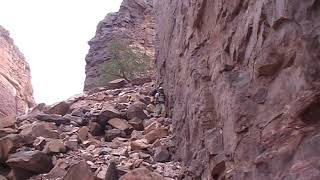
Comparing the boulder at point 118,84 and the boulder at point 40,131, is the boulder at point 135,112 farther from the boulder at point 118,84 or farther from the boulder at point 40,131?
the boulder at point 118,84

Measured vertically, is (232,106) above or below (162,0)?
below

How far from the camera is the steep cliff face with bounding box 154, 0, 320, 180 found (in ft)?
12.9

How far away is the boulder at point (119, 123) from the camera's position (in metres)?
11.3

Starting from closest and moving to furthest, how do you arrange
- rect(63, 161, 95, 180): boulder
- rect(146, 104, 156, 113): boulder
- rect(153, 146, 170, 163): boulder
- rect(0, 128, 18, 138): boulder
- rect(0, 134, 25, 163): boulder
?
rect(63, 161, 95, 180): boulder < rect(153, 146, 170, 163): boulder < rect(0, 134, 25, 163): boulder < rect(0, 128, 18, 138): boulder < rect(146, 104, 156, 113): boulder

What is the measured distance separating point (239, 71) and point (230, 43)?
21.4 inches

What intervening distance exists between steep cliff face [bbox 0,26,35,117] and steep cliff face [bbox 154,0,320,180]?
12383mm

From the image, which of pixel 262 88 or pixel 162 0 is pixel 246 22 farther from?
pixel 162 0

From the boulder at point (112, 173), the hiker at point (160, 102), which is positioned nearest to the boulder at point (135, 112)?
the hiker at point (160, 102)

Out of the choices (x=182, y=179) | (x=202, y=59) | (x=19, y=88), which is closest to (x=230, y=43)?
(x=202, y=59)

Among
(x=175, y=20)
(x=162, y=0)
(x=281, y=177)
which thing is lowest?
(x=281, y=177)

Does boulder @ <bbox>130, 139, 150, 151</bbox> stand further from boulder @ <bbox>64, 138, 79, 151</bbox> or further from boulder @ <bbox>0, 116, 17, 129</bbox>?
boulder @ <bbox>0, 116, 17, 129</bbox>

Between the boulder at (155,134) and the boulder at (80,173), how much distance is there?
1985mm

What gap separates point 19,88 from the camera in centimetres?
2166

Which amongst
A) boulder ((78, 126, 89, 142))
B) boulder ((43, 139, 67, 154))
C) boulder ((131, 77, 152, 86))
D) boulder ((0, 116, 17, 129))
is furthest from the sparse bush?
boulder ((43, 139, 67, 154))
